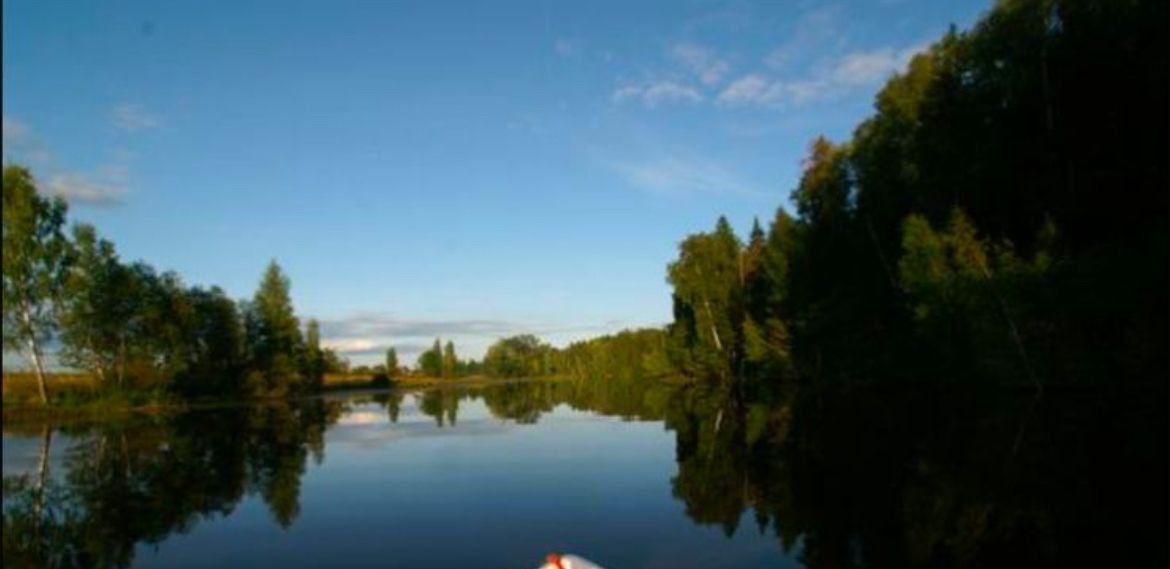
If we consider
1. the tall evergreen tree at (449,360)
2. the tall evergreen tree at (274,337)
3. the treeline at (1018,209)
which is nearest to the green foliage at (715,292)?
the treeline at (1018,209)

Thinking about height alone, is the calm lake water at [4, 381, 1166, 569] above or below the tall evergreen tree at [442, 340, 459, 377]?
below

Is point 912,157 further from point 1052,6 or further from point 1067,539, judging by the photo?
point 1067,539

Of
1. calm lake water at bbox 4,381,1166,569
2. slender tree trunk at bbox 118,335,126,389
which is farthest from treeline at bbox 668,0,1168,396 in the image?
slender tree trunk at bbox 118,335,126,389

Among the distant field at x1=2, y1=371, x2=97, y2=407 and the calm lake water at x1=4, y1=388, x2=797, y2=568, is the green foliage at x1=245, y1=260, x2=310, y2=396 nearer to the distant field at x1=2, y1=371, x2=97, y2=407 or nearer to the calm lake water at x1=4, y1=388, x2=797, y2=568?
the distant field at x1=2, y1=371, x2=97, y2=407

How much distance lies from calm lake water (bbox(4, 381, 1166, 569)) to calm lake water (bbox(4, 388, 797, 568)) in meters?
0.08

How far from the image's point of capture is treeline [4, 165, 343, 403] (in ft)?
167

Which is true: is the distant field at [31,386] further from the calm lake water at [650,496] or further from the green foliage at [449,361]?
the green foliage at [449,361]

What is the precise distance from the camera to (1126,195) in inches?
1258

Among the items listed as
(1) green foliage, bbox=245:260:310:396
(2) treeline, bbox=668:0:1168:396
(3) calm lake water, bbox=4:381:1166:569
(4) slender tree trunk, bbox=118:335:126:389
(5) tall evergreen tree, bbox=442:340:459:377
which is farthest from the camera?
(5) tall evergreen tree, bbox=442:340:459:377

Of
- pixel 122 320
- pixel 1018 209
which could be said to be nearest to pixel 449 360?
pixel 122 320

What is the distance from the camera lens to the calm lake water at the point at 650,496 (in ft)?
37.6

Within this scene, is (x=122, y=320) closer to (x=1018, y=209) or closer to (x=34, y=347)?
(x=34, y=347)

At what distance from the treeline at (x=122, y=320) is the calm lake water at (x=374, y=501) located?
66.7 feet

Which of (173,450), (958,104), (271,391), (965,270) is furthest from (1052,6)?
(271,391)
